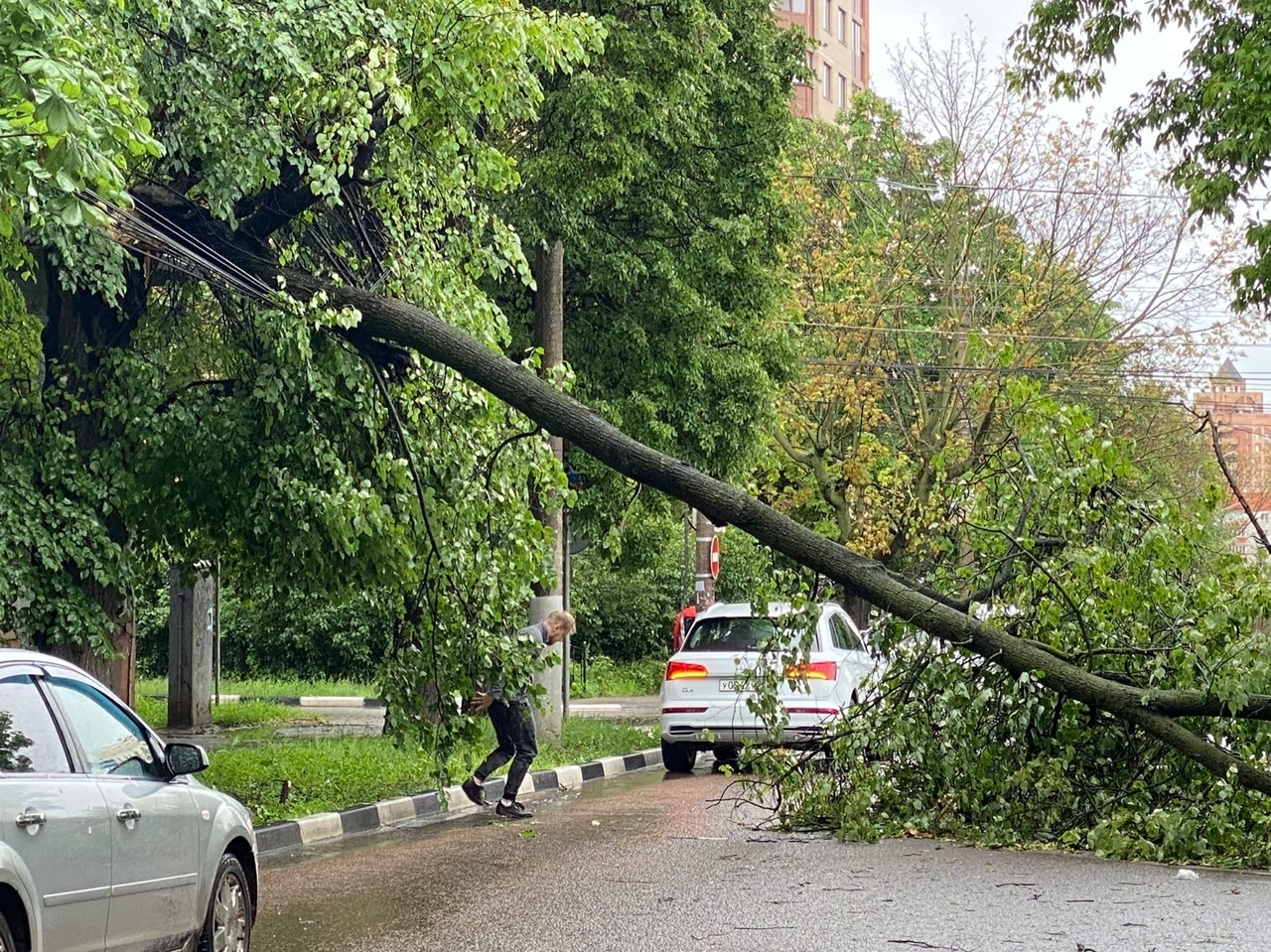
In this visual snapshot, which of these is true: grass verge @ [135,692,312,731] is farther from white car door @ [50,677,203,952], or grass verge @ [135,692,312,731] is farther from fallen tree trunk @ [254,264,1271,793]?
white car door @ [50,677,203,952]

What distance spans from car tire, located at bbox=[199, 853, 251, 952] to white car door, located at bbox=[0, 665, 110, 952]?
1040mm

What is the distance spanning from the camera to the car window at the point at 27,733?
218 inches

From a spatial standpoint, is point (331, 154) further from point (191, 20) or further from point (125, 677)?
point (125, 677)

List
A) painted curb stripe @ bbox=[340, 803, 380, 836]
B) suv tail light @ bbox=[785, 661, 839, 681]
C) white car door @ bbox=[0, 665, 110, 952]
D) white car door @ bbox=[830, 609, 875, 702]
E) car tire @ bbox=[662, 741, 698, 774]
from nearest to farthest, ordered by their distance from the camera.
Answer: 1. white car door @ bbox=[0, 665, 110, 952]
2. painted curb stripe @ bbox=[340, 803, 380, 836]
3. suv tail light @ bbox=[785, 661, 839, 681]
4. white car door @ bbox=[830, 609, 875, 702]
5. car tire @ bbox=[662, 741, 698, 774]

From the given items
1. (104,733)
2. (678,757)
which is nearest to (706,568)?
(678,757)

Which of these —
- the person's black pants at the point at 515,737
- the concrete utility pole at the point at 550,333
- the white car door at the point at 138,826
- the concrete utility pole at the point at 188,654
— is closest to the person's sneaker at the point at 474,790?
the person's black pants at the point at 515,737

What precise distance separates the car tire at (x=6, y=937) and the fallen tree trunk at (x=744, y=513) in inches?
237

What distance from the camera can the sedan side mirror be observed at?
258 inches

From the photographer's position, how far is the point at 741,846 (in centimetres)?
1134

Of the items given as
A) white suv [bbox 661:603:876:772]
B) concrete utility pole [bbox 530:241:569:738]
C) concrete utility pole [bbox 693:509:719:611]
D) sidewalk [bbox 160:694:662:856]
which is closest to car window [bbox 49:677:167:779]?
sidewalk [bbox 160:694:662:856]

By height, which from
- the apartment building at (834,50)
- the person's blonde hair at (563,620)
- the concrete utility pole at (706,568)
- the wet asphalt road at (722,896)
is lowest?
the wet asphalt road at (722,896)

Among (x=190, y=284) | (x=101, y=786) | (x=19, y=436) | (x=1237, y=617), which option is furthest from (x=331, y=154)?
(x=1237, y=617)

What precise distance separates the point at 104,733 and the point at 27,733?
670 millimetres

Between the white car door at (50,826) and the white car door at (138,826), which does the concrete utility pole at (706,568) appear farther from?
the white car door at (50,826)
